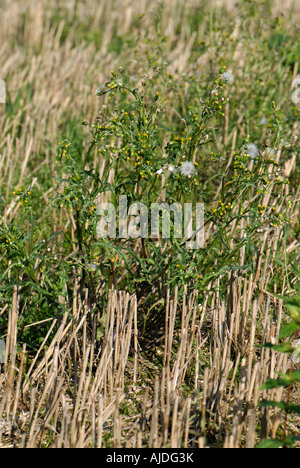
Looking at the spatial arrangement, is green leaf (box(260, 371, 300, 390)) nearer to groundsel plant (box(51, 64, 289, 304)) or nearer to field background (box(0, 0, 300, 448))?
field background (box(0, 0, 300, 448))

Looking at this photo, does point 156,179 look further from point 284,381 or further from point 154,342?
point 284,381

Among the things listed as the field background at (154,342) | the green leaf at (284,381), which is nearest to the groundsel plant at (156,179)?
the field background at (154,342)

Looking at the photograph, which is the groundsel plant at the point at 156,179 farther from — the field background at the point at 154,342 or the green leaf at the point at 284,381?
the green leaf at the point at 284,381

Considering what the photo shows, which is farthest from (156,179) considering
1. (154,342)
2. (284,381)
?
(284,381)

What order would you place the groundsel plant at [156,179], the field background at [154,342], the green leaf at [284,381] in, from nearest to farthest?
1. the green leaf at [284,381]
2. the field background at [154,342]
3. the groundsel plant at [156,179]

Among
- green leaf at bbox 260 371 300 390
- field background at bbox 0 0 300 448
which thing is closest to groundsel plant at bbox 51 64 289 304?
field background at bbox 0 0 300 448

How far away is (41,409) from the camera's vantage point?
2254mm

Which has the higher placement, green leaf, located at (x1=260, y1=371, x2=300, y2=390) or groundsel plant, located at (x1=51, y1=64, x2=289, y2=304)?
groundsel plant, located at (x1=51, y1=64, x2=289, y2=304)

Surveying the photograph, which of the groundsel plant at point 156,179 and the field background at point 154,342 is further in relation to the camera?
the groundsel plant at point 156,179

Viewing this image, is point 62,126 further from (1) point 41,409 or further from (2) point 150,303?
(1) point 41,409

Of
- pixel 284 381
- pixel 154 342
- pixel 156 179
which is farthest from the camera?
pixel 154 342

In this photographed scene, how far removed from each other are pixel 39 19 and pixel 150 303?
5460mm
